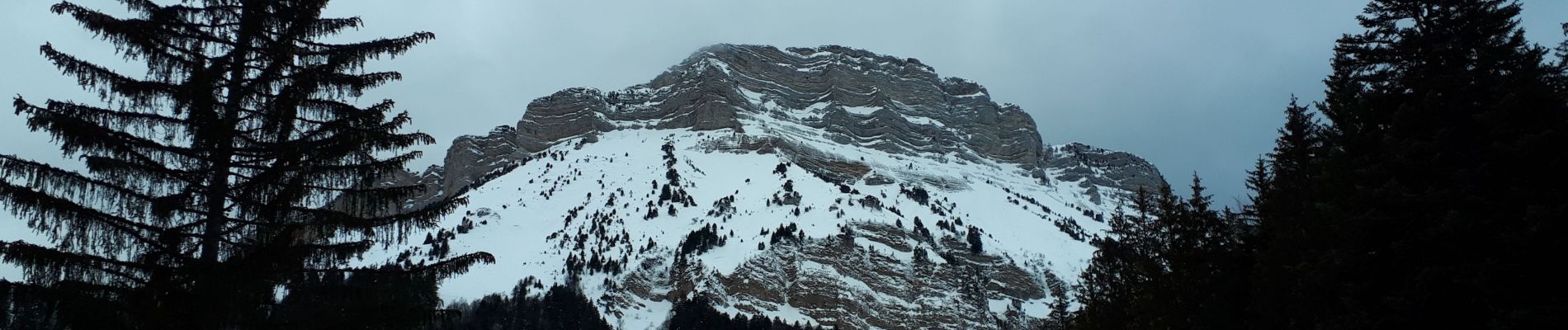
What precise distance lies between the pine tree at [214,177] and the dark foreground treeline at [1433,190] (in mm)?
14219

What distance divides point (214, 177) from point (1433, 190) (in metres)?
17.3

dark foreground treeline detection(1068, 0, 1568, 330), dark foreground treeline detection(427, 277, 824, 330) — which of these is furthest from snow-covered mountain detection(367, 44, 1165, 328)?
dark foreground treeline detection(1068, 0, 1568, 330)

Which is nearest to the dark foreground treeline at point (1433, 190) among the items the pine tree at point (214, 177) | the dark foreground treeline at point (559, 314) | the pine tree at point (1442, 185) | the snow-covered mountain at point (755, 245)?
the pine tree at point (1442, 185)

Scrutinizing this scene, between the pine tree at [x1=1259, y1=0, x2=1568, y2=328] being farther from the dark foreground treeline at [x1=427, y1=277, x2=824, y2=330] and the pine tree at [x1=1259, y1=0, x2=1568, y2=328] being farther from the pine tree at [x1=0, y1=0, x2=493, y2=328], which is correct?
the dark foreground treeline at [x1=427, y1=277, x2=824, y2=330]

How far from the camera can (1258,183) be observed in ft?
84.9

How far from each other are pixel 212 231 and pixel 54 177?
1.56m

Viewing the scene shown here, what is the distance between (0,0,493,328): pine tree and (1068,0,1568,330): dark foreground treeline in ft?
46.7

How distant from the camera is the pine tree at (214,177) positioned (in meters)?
9.19

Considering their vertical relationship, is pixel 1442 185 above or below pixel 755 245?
below

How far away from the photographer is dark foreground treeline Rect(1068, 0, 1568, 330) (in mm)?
13266

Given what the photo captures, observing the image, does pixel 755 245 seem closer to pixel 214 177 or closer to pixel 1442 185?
pixel 1442 185

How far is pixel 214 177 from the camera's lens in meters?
10.4

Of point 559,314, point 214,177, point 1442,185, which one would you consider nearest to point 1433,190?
point 1442,185

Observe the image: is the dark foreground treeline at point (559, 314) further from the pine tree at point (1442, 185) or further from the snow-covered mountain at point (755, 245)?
the pine tree at point (1442, 185)
